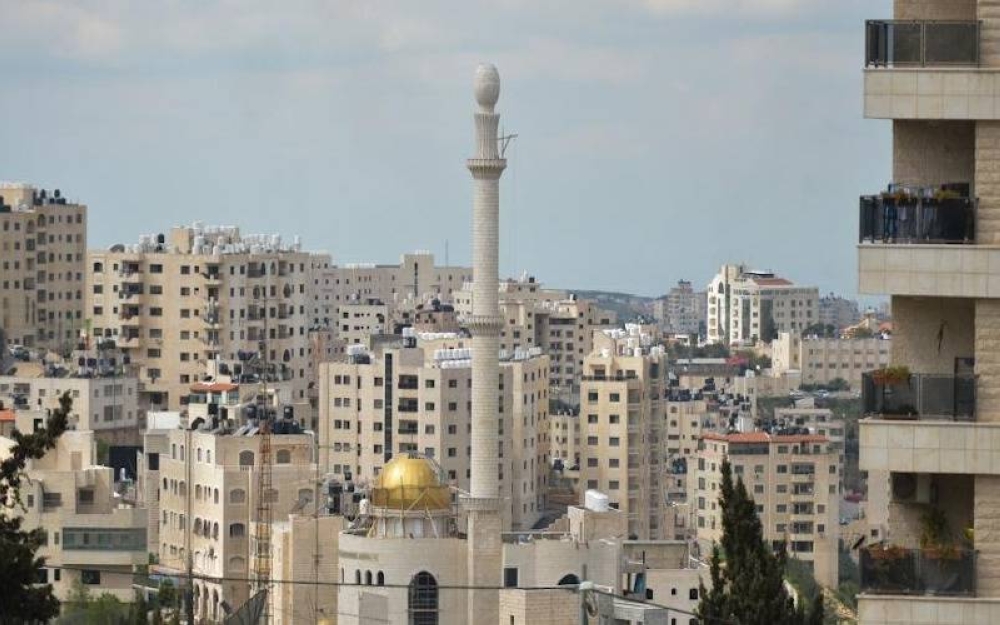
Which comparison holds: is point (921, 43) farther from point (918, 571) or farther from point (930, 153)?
point (918, 571)

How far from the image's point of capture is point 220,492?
96.1 metres

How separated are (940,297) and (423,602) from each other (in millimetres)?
62966

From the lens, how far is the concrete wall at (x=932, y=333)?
20.6 m

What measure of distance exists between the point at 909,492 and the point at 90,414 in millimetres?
107509

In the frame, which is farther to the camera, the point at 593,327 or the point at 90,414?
the point at 593,327

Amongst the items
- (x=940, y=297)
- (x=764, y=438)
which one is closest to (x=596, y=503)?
(x=764, y=438)

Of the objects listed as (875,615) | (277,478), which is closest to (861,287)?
(875,615)

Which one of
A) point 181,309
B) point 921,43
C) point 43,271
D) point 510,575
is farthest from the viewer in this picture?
point 43,271

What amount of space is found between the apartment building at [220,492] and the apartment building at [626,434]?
33.3 m

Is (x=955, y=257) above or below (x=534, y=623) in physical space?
above

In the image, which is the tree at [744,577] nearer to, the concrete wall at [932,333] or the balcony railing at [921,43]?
the concrete wall at [932,333]

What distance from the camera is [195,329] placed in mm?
147625

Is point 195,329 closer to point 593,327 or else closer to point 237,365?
point 237,365

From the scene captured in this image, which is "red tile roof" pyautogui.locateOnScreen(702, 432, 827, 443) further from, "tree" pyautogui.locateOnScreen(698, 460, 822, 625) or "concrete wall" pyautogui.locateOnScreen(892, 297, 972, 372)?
"concrete wall" pyautogui.locateOnScreen(892, 297, 972, 372)
